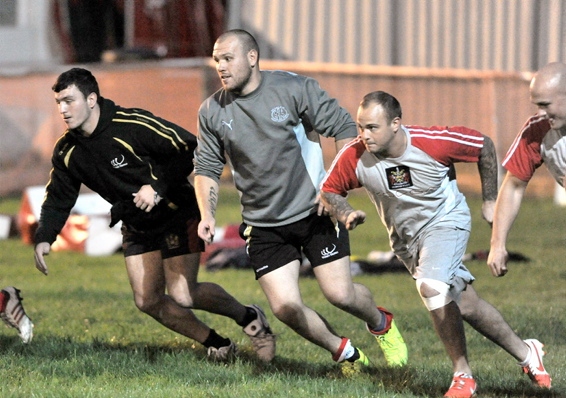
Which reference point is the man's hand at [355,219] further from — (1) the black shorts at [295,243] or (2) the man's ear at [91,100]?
(2) the man's ear at [91,100]

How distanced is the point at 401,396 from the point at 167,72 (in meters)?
14.3

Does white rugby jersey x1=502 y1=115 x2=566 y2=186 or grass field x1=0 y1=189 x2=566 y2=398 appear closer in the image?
white rugby jersey x1=502 y1=115 x2=566 y2=186

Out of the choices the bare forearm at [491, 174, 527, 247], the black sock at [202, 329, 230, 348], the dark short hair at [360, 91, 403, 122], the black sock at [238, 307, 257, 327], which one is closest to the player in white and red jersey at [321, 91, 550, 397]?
the dark short hair at [360, 91, 403, 122]

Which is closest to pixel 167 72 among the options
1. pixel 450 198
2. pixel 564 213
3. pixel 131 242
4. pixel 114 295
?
pixel 564 213

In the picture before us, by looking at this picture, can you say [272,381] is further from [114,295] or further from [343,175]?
[114,295]

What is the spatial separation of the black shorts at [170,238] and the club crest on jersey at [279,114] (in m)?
1.16

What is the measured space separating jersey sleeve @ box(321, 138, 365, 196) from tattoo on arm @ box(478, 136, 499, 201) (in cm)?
75

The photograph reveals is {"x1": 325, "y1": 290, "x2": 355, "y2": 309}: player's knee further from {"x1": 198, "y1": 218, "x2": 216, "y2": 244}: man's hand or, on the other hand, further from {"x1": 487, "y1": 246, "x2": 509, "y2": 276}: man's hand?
{"x1": 487, "y1": 246, "x2": 509, "y2": 276}: man's hand

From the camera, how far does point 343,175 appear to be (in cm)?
668

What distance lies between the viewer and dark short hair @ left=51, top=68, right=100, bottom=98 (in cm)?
732

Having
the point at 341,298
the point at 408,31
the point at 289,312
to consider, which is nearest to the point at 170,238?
the point at 289,312

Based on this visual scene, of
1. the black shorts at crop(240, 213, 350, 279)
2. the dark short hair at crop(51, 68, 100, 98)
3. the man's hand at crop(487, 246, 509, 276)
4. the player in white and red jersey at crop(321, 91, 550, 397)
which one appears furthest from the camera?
the dark short hair at crop(51, 68, 100, 98)

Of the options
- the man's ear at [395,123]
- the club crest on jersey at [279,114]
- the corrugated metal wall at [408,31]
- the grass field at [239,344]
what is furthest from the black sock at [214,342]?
the corrugated metal wall at [408,31]

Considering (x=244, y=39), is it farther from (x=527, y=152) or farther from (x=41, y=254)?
(x=41, y=254)
